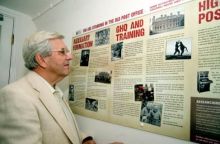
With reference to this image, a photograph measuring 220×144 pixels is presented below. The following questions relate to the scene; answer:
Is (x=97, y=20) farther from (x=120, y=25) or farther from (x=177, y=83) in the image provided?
(x=177, y=83)

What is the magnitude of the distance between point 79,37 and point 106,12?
1.21 feet

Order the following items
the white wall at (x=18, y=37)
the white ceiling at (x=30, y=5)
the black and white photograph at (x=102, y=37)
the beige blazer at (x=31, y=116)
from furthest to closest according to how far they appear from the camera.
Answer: the white wall at (x=18, y=37) < the white ceiling at (x=30, y=5) < the black and white photograph at (x=102, y=37) < the beige blazer at (x=31, y=116)

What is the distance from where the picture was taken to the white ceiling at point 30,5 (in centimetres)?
210

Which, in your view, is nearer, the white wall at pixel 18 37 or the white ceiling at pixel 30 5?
the white ceiling at pixel 30 5

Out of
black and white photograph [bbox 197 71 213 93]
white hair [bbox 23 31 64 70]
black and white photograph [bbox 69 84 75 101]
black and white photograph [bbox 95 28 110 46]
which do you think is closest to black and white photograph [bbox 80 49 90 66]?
black and white photograph [bbox 95 28 110 46]

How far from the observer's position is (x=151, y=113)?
3.60 ft

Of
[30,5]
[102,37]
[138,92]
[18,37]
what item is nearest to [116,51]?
[102,37]

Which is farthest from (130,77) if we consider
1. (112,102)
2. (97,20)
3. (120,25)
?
(97,20)

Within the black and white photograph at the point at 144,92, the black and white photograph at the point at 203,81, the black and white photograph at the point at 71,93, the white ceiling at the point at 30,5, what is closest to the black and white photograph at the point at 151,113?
the black and white photograph at the point at 144,92

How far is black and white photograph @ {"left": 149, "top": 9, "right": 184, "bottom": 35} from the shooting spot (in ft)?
3.35

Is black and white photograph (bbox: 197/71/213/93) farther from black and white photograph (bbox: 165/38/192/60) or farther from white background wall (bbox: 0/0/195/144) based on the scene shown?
white background wall (bbox: 0/0/195/144)

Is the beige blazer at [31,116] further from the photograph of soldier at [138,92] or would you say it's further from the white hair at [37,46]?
the photograph of soldier at [138,92]

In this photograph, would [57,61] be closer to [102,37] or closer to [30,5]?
[102,37]

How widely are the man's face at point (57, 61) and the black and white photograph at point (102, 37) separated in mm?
278
